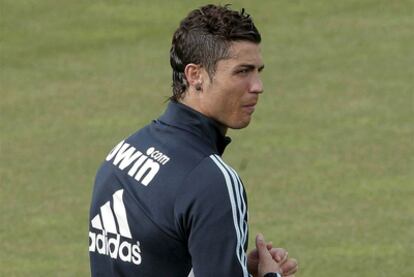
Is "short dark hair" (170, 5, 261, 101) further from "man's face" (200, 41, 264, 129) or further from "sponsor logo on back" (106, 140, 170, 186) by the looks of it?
"sponsor logo on back" (106, 140, 170, 186)

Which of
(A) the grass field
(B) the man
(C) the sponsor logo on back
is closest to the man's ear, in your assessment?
(B) the man

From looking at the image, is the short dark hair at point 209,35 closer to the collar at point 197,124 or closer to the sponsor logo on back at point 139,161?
the collar at point 197,124

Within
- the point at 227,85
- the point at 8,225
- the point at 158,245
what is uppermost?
the point at 227,85

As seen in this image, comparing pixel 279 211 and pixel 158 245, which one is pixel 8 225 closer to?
pixel 279 211

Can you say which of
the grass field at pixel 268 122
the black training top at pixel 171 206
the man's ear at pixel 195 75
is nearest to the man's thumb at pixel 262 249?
the black training top at pixel 171 206

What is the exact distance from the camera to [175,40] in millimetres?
5133

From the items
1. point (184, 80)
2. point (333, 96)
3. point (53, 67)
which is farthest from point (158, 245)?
point (53, 67)

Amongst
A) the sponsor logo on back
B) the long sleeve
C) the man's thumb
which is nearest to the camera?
Result: the long sleeve

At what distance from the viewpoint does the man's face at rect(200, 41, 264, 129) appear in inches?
199

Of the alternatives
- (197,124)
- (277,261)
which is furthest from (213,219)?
(277,261)

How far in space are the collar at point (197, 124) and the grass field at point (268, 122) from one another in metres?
5.46

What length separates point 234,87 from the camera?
5062mm

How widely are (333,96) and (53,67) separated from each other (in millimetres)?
3590

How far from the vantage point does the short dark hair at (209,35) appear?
16.5 feet
